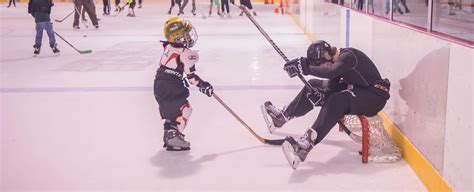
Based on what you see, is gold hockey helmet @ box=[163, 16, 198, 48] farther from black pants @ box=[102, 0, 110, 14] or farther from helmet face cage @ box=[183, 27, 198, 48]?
black pants @ box=[102, 0, 110, 14]

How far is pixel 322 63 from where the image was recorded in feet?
11.0

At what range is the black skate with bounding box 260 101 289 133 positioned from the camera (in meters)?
3.88

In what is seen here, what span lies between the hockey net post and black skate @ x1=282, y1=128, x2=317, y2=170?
289 millimetres

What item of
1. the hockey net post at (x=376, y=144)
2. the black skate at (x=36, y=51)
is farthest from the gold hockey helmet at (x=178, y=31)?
the black skate at (x=36, y=51)

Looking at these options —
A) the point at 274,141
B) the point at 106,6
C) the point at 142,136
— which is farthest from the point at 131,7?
the point at 274,141

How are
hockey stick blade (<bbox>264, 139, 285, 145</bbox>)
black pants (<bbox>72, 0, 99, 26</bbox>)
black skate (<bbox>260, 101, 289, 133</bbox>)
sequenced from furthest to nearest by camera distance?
black pants (<bbox>72, 0, 99, 26</bbox>)
black skate (<bbox>260, 101, 289, 133</bbox>)
hockey stick blade (<bbox>264, 139, 285, 145</bbox>)

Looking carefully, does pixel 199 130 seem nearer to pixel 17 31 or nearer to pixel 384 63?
pixel 384 63

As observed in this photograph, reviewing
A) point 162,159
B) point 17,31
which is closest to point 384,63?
point 162,159

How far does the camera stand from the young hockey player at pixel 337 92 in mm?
3186

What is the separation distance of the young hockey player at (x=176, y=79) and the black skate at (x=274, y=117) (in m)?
0.56

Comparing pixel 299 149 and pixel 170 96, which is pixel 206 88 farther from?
pixel 299 149

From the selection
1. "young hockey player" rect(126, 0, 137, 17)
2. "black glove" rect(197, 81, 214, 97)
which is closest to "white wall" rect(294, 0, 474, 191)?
"black glove" rect(197, 81, 214, 97)

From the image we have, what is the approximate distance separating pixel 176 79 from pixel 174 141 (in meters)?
0.37

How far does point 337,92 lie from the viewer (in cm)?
335
